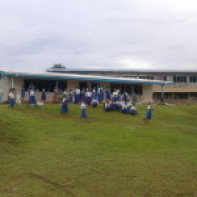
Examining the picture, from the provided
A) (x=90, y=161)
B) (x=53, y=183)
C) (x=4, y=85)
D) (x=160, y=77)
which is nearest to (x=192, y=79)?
(x=160, y=77)

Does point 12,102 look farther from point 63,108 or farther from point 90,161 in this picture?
point 90,161

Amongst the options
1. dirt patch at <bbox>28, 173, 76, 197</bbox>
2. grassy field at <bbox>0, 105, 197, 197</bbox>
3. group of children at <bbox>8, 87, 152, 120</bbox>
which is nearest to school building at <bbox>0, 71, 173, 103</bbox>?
group of children at <bbox>8, 87, 152, 120</bbox>

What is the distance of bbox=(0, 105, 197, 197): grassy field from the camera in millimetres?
8641

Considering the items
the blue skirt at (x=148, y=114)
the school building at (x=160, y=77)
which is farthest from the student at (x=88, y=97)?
the school building at (x=160, y=77)

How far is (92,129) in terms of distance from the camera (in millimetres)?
19484

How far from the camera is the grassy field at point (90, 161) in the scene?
28.3 feet

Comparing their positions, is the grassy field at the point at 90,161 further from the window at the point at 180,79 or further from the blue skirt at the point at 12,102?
the window at the point at 180,79

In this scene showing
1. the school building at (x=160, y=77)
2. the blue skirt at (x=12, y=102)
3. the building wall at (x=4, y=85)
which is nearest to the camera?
the blue skirt at (x=12, y=102)

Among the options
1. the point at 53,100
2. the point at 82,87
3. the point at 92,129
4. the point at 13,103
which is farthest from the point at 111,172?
the point at 82,87

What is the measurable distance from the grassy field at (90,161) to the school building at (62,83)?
31.5 ft

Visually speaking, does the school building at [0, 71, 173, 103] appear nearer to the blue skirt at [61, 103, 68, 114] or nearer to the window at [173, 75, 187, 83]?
the blue skirt at [61, 103, 68, 114]

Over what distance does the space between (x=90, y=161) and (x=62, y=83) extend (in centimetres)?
2240

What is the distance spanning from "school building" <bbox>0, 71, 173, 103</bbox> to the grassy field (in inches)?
378

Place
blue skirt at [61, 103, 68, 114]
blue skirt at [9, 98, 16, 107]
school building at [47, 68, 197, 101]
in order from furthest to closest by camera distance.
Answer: school building at [47, 68, 197, 101] → blue skirt at [61, 103, 68, 114] → blue skirt at [9, 98, 16, 107]
